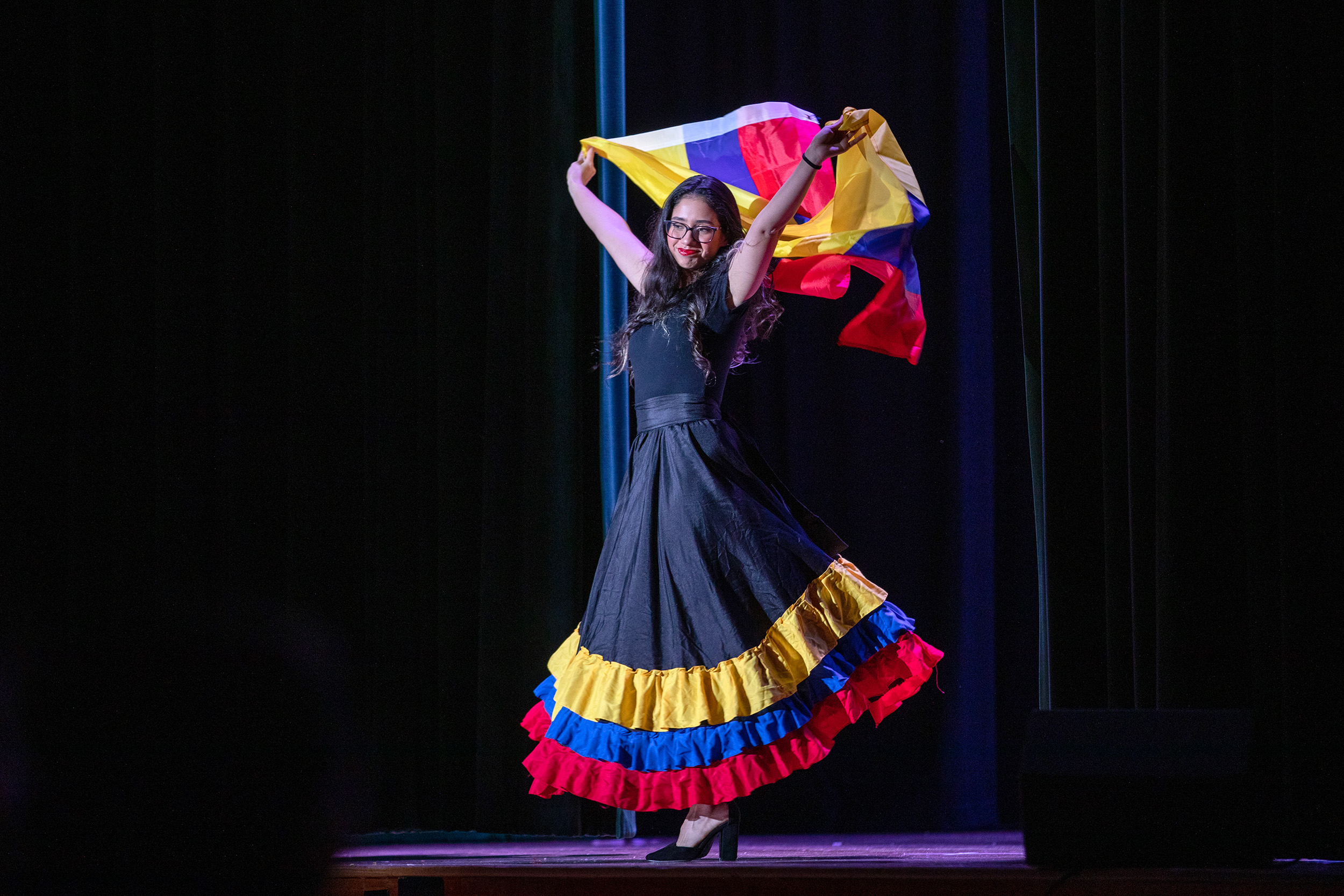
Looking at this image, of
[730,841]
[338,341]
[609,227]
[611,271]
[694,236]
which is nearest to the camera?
[730,841]

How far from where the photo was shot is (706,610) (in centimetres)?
216

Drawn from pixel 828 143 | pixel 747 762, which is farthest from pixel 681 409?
pixel 747 762

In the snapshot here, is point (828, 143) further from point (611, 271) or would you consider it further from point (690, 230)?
point (611, 271)

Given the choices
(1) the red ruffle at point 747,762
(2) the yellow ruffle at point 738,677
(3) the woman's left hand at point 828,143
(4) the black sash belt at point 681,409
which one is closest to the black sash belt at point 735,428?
(4) the black sash belt at point 681,409

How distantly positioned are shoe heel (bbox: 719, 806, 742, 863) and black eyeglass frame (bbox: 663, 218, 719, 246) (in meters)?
1.17

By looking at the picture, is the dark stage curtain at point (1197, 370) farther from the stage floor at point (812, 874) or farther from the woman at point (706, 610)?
the woman at point (706, 610)

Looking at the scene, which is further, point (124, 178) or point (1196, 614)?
point (124, 178)

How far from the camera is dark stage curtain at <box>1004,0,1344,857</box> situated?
229 centimetres

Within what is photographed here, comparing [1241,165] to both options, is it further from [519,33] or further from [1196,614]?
[519,33]

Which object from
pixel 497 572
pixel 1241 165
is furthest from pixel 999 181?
pixel 497 572

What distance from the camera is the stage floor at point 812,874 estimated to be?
1645 mm

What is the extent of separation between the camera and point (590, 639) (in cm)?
226

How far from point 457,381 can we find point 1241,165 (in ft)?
6.50

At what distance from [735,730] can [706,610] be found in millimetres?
229
